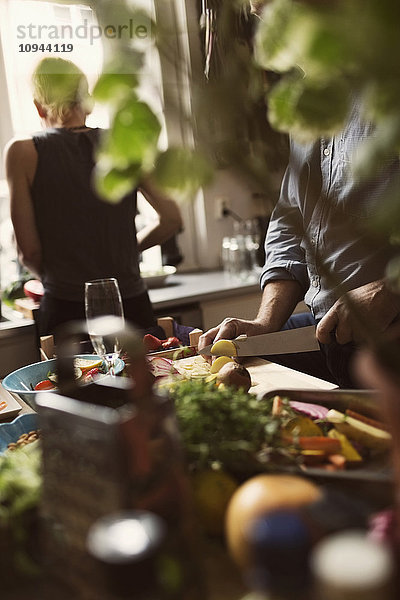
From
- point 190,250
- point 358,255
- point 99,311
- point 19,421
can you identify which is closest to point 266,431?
point 19,421

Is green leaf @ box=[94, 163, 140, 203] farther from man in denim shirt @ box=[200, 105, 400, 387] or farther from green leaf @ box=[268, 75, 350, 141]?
man in denim shirt @ box=[200, 105, 400, 387]

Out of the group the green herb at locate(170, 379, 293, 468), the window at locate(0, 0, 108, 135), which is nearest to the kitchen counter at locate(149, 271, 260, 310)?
the window at locate(0, 0, 108, 135)

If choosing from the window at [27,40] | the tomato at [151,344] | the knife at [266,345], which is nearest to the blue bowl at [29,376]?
the tomato at [151,344]

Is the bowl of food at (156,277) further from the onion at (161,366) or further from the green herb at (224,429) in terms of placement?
the green herb at (224,429)

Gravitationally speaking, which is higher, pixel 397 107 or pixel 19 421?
pixel 397 107

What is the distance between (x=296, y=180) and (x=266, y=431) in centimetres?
116

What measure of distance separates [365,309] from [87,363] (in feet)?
2.05

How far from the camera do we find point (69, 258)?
2219 millimetres

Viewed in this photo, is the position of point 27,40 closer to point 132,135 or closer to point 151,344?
point 151,344

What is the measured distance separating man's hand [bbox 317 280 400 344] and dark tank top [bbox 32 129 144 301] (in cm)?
90

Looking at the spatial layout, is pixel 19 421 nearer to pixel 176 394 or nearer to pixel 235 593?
pixel 176 394

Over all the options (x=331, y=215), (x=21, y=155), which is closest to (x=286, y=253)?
(x=331, y=215)

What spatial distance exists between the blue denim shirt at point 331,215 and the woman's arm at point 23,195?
2.63 ft

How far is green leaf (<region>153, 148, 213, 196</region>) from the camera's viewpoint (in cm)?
57
